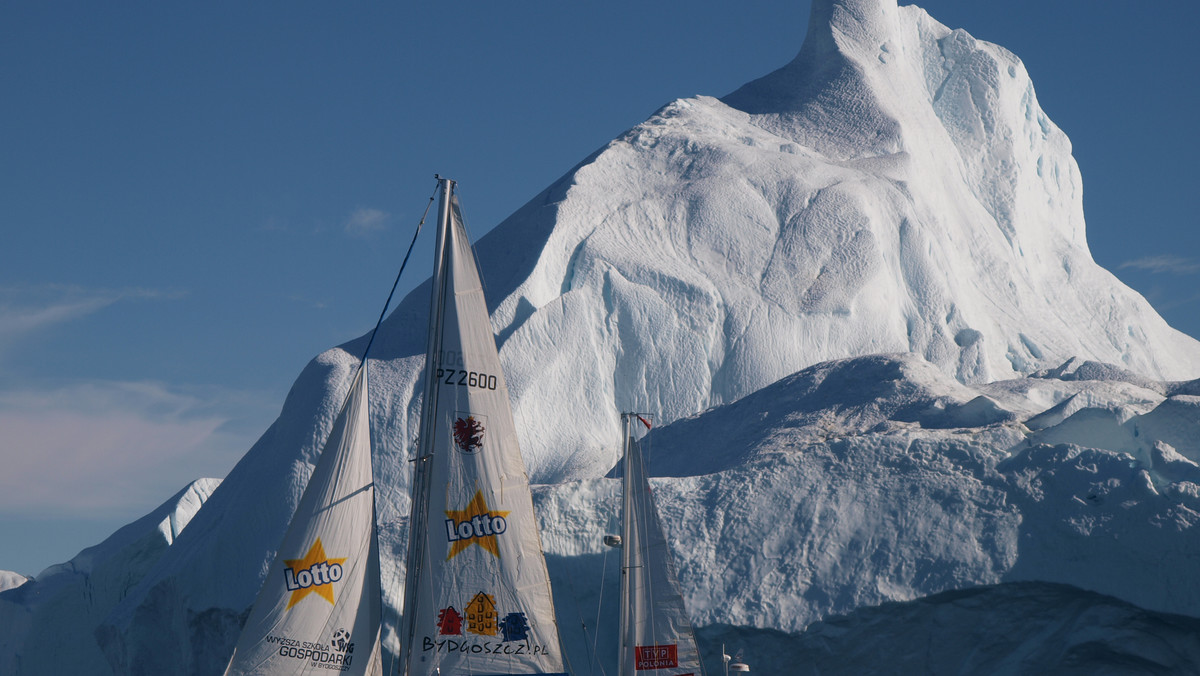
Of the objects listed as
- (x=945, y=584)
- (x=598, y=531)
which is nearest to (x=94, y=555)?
(x=598, y=531)

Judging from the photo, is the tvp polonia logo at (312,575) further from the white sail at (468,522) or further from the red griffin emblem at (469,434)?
the red griffin emblem at (469,434)

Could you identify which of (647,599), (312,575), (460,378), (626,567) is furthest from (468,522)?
(647,599)

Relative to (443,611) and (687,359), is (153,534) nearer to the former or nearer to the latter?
(687,359)

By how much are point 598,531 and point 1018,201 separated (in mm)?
23164

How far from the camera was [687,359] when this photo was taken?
99.7 feet

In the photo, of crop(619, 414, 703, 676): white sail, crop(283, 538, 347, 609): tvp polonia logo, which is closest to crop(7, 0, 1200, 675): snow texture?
crop(619, 414, 703, 676): white sail

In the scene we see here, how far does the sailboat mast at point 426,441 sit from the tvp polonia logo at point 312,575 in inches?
27.5

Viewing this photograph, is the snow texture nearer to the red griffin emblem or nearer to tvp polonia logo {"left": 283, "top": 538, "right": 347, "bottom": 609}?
the red griffin emblem

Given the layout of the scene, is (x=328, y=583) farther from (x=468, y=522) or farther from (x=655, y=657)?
(x=655, y=657)

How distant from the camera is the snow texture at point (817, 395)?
19.3 meters

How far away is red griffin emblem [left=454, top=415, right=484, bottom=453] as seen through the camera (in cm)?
1252

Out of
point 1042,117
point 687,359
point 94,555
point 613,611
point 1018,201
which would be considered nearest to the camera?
point 613,611

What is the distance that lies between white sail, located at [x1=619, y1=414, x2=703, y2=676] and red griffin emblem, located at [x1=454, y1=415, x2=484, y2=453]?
3114mm

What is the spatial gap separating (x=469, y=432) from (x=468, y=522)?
0.85m
